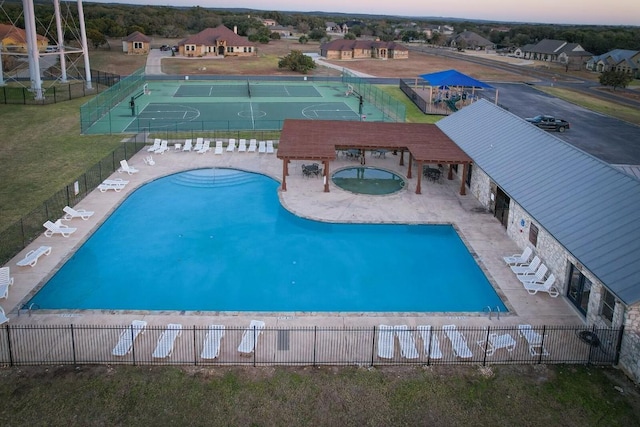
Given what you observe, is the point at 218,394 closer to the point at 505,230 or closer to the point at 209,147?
the point at 505,230

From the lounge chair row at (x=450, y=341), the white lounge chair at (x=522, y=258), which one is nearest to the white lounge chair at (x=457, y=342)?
the lounge chair row at (x=450, y=341)

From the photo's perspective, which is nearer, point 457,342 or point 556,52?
point 457,342

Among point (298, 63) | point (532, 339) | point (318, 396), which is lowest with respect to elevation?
point (318, 396)

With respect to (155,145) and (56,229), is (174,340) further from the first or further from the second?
Answer: (155,145)

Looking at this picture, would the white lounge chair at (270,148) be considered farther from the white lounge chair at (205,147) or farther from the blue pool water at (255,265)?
the blue pool water at (255,265)

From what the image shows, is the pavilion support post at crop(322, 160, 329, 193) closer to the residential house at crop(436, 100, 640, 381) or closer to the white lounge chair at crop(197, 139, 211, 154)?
the residential house at crop(436, 100, 640, 381)

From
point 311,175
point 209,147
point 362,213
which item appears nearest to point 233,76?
point 209,147

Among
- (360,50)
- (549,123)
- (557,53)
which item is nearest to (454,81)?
(549,123)
